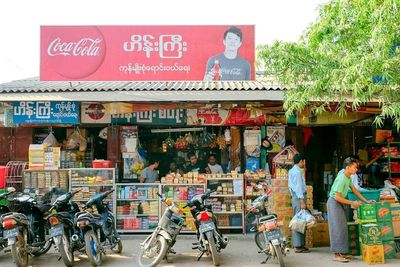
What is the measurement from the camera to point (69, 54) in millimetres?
10039

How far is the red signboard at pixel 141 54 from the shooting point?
1003cm

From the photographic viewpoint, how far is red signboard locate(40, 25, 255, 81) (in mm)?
10031

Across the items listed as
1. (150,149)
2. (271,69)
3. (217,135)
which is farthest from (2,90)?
(271,69)

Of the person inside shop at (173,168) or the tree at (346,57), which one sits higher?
the tree at (346,57)

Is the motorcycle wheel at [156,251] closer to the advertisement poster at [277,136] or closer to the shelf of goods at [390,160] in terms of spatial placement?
the advertisement poster at [277,136]

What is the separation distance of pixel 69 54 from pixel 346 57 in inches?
249

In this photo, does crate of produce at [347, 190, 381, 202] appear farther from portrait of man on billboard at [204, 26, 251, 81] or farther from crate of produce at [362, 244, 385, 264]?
portrait of man on billboard at [204, 26, 251, 81]

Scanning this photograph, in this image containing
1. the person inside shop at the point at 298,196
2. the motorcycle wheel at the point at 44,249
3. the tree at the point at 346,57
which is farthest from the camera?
the person inside shop at the point at 298,196

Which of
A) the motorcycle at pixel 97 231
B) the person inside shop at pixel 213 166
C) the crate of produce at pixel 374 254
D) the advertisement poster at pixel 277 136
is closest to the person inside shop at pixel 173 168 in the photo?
the person inside shop at pixel 213 166

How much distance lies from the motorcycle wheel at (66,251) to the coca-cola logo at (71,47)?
4455 mm

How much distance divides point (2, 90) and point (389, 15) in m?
8.08

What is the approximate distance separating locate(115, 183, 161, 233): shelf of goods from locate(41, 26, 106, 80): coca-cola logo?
2719mm

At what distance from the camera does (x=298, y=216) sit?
323 inches

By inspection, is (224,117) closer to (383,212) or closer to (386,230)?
(383,212)
